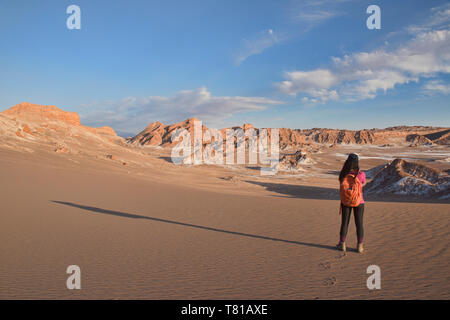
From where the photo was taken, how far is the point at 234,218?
Answer: 26.7ft

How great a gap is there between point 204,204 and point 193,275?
6368 mm

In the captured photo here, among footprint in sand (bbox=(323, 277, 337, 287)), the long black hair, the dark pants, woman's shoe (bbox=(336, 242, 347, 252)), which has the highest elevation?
the long black hair

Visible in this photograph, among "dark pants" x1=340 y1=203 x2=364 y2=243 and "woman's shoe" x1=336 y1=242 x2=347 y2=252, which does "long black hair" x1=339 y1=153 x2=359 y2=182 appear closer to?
"dark pants" x1=340 y1=203 x2=364 y2=243

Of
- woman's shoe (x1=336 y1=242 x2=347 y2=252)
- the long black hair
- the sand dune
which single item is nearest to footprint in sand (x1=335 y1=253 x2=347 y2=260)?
the sand dune

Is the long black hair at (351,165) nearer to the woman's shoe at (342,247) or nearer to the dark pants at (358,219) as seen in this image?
the dark pants at (358,219)

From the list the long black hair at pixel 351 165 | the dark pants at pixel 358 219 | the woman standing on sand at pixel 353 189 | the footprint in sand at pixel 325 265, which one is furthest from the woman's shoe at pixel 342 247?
the long black hair at pixel 351 165

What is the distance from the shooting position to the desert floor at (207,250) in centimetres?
356

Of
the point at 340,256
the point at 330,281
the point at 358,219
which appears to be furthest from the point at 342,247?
A: the point at 330,281

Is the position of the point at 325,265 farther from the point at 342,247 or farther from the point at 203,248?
the point at 203,248

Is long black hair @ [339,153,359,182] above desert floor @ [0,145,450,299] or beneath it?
above

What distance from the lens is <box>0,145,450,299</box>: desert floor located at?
3561 mm

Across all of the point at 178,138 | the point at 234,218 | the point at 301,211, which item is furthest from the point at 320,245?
the point at 178,138

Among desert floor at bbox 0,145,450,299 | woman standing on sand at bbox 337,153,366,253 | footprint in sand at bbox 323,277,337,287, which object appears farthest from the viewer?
woman standing on sand at bbox 337,153,366,253

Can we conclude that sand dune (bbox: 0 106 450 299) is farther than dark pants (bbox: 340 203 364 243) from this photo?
No
